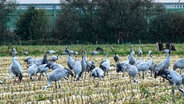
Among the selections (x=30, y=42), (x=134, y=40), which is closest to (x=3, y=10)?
(x=30, y=42)

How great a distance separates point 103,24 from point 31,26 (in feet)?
25.1

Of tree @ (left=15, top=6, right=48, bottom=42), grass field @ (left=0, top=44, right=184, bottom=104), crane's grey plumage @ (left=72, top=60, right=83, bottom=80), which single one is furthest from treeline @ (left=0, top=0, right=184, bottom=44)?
grass field @ (left=0, top=44, right=184, bottom=104)

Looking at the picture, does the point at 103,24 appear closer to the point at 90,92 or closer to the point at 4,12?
the point at 4,12

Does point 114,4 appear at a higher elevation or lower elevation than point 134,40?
higher

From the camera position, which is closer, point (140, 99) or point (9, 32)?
point (140, 99)

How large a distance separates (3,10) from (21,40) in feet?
13.3

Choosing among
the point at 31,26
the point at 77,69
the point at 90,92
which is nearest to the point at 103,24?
the point at 31,26

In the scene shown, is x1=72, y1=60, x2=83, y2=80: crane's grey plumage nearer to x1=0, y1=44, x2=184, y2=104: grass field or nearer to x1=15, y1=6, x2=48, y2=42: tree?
x1=0, y1=44, x2=184, y2=104: grass field

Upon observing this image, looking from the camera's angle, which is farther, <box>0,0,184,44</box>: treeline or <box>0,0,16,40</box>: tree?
<box>0,0,16,40</box>: tree

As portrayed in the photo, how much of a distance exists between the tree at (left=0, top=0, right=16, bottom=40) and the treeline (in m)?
0.12

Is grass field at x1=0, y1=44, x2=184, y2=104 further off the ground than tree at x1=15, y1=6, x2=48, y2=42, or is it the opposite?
grass field at x1=0, y1=44, x2=184, y2=104

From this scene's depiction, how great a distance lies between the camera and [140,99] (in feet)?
36.9

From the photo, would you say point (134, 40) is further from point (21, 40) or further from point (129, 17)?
point (21, 40)

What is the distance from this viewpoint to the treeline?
51.3m
